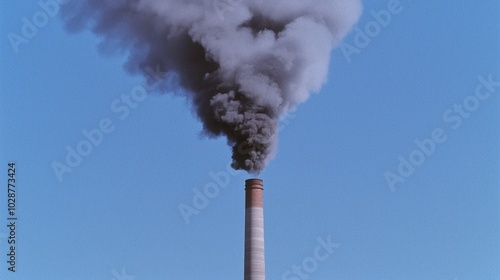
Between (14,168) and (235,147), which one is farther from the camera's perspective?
(235,147)

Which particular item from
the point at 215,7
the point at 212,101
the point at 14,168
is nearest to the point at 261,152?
the point at 212,101

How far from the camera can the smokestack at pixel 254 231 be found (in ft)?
77.0

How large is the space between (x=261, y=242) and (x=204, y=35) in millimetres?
8513

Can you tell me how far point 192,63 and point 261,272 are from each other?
9.06 metres

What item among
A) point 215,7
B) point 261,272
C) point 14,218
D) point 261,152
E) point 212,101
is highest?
point 215,7

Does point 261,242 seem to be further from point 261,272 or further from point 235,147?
point 235,147

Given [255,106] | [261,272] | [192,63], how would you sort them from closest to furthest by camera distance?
[261,272]
[255,106]
[192,63]

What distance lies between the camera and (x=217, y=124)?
26562 millimetres

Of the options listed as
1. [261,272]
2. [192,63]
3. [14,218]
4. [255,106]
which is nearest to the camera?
[14,218]

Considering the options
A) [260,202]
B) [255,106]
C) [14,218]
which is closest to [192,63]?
[255,106]

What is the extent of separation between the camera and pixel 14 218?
18.1 meters

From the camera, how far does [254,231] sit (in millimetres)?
23844

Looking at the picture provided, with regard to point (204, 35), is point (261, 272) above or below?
below

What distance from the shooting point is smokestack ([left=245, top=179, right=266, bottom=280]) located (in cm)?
2347
